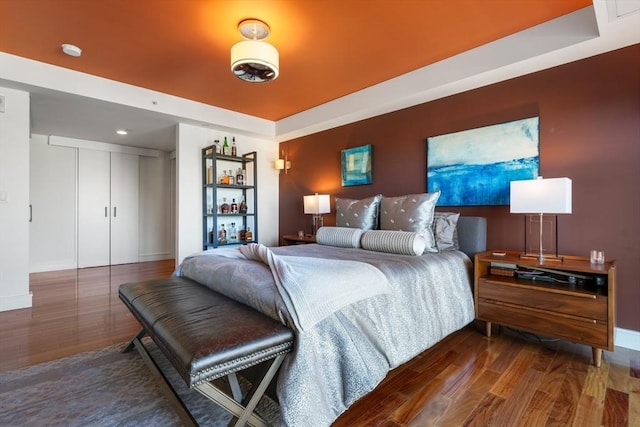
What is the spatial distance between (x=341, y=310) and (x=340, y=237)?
1598mm

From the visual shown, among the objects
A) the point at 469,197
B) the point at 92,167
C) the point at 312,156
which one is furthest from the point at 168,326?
the point at 92,167

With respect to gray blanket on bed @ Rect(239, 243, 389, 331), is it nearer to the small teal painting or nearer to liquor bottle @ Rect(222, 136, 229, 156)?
the small teal painting

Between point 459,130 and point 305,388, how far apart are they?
9.15ft

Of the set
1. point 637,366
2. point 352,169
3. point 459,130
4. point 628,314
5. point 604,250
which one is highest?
point 459,130

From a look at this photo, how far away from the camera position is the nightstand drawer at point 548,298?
193cm

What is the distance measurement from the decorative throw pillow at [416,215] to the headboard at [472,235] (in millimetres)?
314

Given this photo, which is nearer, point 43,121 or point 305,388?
point 305,388

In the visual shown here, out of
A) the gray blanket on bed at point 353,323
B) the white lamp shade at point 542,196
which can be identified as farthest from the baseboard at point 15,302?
the white lamp shade at point 542,196

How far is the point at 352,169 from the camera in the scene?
403 centimetres

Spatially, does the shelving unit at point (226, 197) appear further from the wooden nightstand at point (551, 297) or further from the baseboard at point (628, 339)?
the baseboard at point (628, 339)

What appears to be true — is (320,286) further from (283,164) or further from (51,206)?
(51,206)

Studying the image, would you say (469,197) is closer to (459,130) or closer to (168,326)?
(459,130)

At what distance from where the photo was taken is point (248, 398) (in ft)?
4.16

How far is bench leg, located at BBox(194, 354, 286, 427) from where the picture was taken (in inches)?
46.4
